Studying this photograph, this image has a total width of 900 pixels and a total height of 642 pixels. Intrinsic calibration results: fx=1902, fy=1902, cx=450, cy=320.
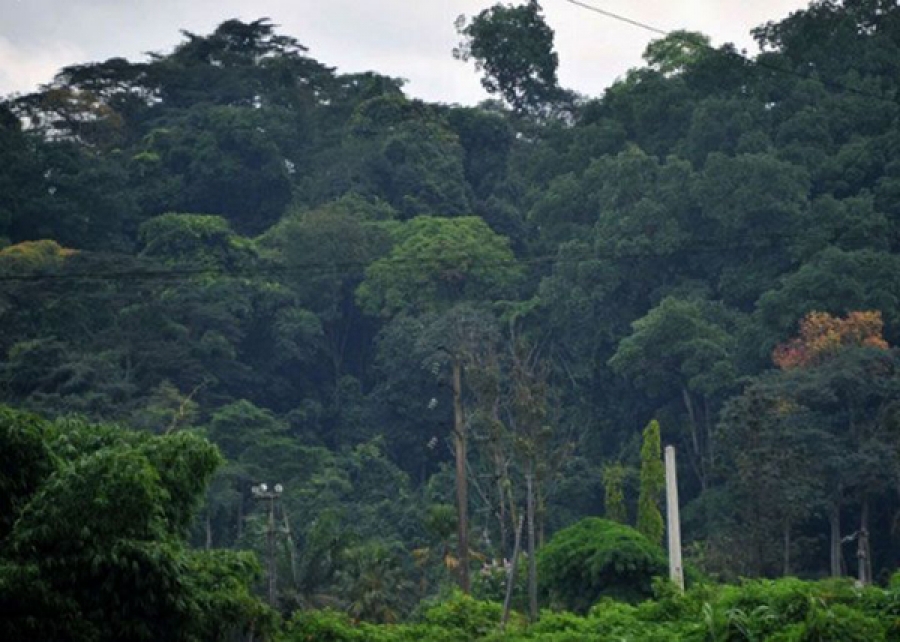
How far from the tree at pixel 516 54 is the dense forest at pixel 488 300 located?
144mm

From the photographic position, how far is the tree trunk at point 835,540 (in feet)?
157

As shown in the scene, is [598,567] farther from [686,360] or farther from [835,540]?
[686,360]

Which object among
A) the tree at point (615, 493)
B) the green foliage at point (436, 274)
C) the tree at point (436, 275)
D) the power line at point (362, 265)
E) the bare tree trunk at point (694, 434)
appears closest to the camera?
the tree at point (615, 493)

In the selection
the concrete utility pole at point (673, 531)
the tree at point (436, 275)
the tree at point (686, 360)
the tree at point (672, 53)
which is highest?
the tree at point (672, 53)

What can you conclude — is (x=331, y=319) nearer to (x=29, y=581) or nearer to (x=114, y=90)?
(x=114, y=90)

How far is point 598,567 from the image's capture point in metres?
37.7

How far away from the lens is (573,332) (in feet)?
215

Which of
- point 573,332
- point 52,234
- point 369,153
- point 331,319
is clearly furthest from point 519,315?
point 52,234

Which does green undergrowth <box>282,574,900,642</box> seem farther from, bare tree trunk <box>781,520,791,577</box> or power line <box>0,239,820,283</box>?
power line <box>0,239,820,283</box>

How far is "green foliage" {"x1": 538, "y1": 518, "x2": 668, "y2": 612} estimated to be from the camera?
37.9 m

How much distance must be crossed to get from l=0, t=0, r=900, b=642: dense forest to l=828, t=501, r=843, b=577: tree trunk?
263 mm

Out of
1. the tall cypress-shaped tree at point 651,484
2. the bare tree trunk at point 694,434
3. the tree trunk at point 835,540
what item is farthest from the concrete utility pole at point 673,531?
the bare tree trunk at point 694,434

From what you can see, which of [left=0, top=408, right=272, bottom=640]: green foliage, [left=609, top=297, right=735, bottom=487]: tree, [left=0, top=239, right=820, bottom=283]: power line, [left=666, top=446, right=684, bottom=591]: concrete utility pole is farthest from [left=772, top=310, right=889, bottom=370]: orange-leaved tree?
[left=0, top=408, right=272, bottom=640]: green foliage

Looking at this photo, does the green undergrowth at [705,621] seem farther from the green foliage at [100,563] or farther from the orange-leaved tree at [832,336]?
the orange-leaved tree at [832,336]
